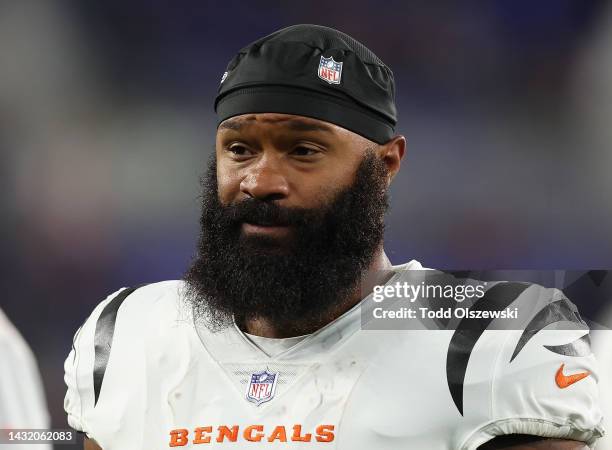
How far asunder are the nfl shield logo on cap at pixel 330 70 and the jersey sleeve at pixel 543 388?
0.45m

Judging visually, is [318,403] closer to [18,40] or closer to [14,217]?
[14,217]

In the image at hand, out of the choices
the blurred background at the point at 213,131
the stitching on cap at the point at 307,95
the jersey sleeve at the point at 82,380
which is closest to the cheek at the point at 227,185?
the stitching on cap at the point at 307,95

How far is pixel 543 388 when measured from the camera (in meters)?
1.13

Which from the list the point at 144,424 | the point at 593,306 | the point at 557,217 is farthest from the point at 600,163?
the point at 144,424

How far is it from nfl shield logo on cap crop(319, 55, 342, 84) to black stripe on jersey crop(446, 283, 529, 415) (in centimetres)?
40

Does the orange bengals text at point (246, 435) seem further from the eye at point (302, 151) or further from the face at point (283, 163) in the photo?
the eye at point (302, 151)

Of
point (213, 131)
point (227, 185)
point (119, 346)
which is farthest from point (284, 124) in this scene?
point (213, 131)

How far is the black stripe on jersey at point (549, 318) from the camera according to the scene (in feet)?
3.87

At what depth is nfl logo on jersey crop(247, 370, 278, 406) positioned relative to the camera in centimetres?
121

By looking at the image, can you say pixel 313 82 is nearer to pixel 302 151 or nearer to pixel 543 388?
pixel 302 151

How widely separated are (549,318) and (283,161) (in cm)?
45

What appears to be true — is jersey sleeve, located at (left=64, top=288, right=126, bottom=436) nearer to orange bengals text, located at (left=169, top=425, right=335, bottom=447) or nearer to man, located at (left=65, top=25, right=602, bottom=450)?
man, located at (left=65, top=25, right=602, bottom=450)

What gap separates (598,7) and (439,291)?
1.60 meters

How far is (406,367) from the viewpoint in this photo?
1.20 metres
